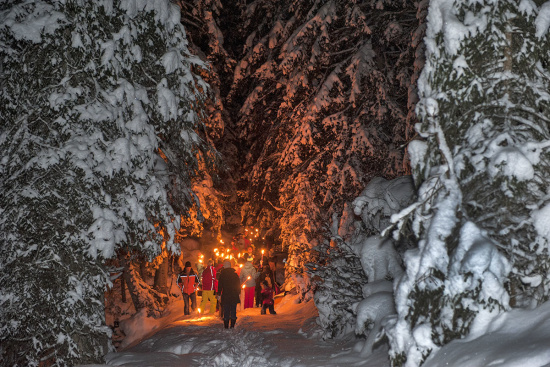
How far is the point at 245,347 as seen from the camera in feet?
33.6

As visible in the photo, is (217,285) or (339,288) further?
(217,285)

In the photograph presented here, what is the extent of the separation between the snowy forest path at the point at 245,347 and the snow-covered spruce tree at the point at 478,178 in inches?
75.6

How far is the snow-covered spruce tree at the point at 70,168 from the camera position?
8430mm

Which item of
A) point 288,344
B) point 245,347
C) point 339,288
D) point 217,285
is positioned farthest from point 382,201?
point 217,285

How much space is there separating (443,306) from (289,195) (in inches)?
456

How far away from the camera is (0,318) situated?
8.34m

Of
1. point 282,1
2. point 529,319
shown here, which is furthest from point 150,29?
point 529,319

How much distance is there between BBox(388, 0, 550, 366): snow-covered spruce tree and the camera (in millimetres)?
4793

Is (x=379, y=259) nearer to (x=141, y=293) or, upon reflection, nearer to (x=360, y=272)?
(x=360, y=272)

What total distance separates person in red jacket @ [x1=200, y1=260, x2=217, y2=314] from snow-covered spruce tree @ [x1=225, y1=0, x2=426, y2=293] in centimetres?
259

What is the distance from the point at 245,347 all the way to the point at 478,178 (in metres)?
6.77

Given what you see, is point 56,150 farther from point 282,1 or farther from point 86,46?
point 282,1

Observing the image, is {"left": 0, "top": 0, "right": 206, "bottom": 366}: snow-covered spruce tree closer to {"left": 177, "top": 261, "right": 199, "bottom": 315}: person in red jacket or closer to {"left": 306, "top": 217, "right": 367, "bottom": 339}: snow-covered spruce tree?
{"left": 306, "top": 217, "right": 367, "bottom": 339}: snow-covered spruce tree

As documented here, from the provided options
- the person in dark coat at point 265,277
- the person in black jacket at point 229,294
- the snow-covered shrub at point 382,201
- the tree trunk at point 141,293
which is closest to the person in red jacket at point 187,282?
the tree trunk at point 141,293
